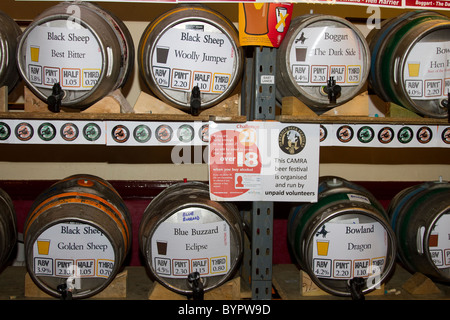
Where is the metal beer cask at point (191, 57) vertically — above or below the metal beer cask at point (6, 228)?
above

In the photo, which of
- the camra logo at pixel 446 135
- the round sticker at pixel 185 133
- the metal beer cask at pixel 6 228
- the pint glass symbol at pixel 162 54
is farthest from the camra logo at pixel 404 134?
the metal beer cask at pixel 6 228

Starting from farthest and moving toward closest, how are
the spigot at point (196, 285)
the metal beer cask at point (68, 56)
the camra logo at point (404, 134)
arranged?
the camra logo at point (404, 134) → the spigot at point (196, 285) → the metal beer cask at point (68, 56)

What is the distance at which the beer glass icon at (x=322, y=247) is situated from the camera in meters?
2.01

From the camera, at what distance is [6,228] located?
2016 millimetres

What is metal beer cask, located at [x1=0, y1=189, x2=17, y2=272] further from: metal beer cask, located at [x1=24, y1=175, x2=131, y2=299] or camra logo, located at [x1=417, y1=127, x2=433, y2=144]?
camra logo, located at [x1=417, y1=127, x2=433, y2=144]

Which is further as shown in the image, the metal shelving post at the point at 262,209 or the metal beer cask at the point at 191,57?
the metal shelving post at the point at 262,209

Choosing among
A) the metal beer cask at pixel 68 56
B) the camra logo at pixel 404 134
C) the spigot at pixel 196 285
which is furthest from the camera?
the camra logo at pixel 404 134

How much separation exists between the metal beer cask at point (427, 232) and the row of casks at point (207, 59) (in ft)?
1.55

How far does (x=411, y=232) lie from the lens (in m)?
2.12

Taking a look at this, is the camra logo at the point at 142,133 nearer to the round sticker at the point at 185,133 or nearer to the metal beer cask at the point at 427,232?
the round sticker at the point at 185,133

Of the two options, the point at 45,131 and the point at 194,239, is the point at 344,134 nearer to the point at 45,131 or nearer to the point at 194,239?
the point at 194,239

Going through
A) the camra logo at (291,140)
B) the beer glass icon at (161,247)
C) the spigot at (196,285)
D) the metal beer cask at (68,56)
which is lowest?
the spigot at (196,285)

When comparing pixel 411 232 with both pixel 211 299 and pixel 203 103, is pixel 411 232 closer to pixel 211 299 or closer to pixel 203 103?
pixel 211 299

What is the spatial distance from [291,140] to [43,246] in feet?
4.45
